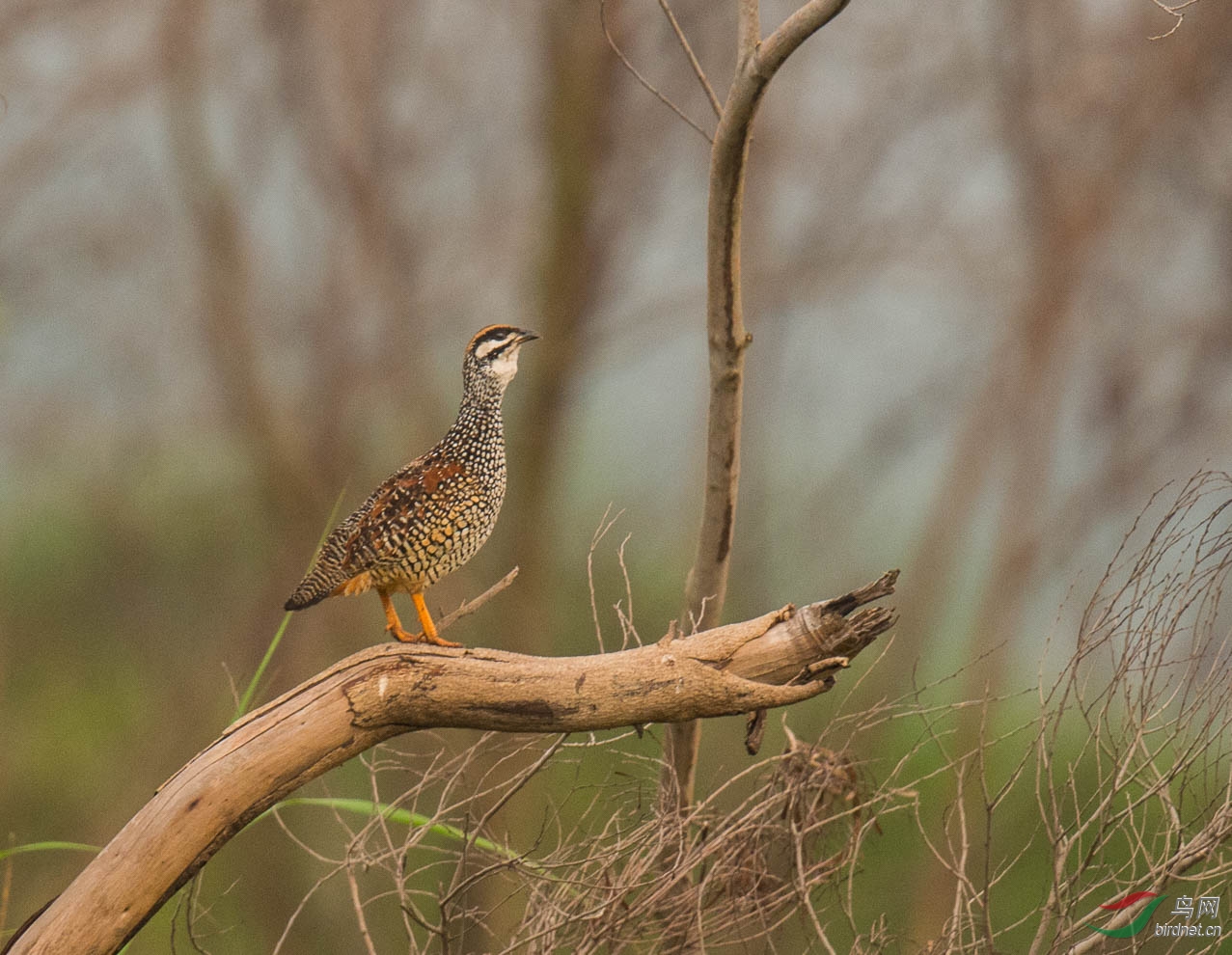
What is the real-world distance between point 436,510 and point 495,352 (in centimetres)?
24

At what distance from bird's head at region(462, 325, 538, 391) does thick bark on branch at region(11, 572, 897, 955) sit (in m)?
0.39

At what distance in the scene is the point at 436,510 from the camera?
64.5 inches

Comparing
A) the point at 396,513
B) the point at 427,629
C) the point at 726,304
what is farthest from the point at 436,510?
the point at 726,304

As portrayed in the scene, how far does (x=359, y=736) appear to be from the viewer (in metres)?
1.63

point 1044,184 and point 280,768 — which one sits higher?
point 1044,184

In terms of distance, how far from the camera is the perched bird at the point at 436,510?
1.63m

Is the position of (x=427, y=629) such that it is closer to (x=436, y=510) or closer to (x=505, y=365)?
(x=436, y=510)

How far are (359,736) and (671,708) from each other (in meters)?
0.43

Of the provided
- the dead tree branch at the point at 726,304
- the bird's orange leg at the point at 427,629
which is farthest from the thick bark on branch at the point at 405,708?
the dead tree branch at the point at 726,304

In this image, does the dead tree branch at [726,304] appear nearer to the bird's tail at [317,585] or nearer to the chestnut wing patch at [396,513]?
the chestnut wing patch at [396,513]

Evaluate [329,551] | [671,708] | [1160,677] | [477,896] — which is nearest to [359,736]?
[329,551]

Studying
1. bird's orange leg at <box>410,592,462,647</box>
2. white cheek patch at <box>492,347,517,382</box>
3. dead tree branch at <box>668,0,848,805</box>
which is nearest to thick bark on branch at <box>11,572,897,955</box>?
bird's orange leg at <box>410,592,462,647</box>

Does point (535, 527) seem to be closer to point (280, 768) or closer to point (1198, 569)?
point (280, 768)

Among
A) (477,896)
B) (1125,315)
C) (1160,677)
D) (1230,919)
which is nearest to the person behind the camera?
(1160,677)
